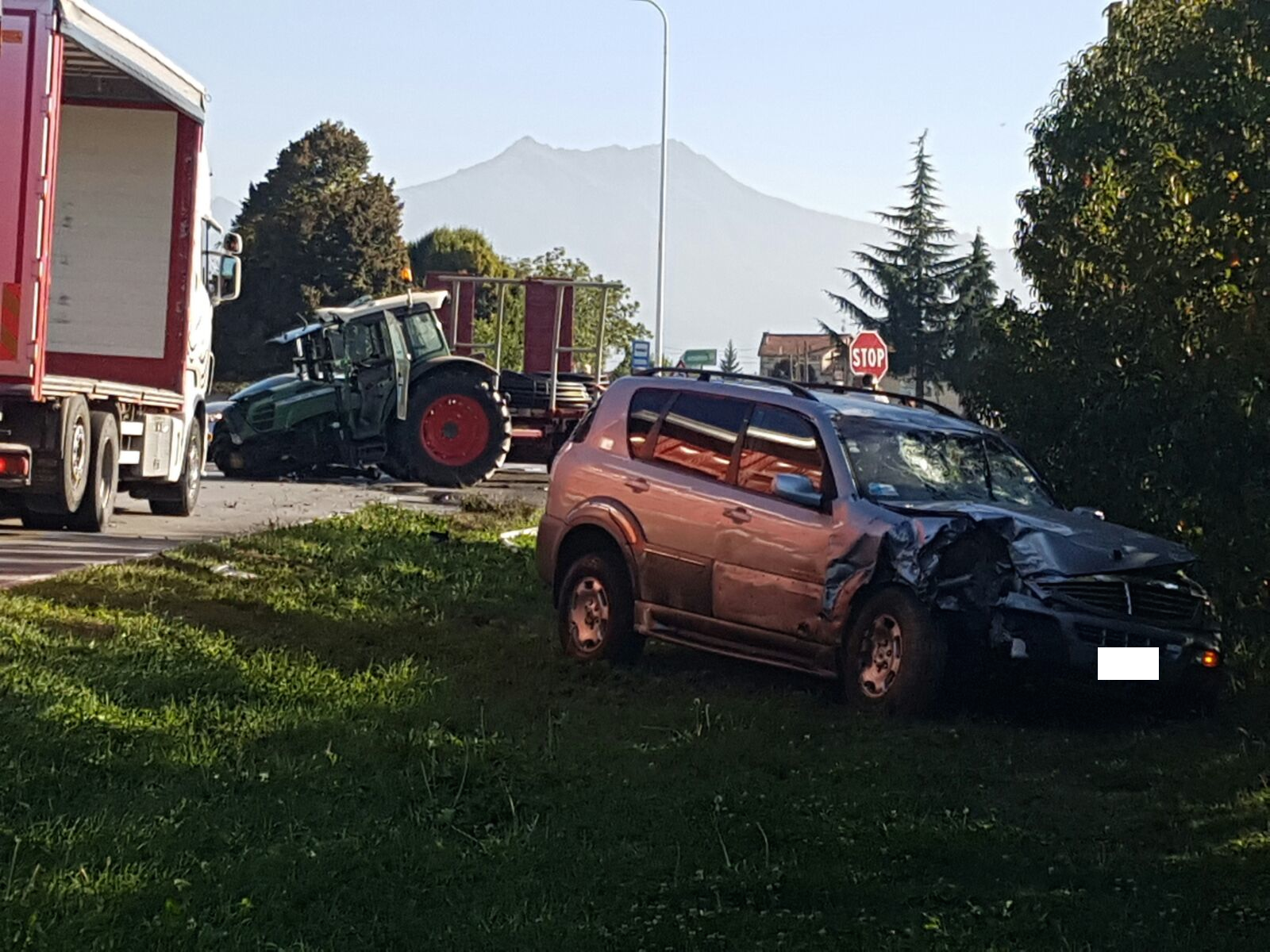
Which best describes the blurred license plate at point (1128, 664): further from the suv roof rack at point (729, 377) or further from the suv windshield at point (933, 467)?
the suv roof rack at point (729, 377)

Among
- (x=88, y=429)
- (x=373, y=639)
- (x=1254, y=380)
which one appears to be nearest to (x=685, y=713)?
(x=373, y=639)

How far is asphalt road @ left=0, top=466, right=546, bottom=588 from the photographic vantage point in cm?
1573

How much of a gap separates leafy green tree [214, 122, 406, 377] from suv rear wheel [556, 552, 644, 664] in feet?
205

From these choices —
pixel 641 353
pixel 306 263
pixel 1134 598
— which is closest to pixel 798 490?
pixel 1134 598

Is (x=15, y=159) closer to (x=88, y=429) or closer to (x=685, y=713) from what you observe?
(x=88, y=429)

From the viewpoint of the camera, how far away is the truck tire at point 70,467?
55.4 ft

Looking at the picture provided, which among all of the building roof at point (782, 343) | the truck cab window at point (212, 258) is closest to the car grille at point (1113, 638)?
the truck cab window at point (212, 258)

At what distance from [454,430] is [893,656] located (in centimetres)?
1945

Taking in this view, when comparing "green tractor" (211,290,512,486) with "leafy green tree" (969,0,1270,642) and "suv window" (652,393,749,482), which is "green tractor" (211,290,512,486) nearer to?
"leafy green tree" (969,0,1270,642)

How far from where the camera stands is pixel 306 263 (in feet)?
258

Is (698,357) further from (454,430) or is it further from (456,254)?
(456,254)

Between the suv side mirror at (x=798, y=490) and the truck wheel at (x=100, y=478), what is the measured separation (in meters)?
9.28

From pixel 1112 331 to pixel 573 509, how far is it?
4.18m

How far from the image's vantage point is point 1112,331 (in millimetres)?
13555
